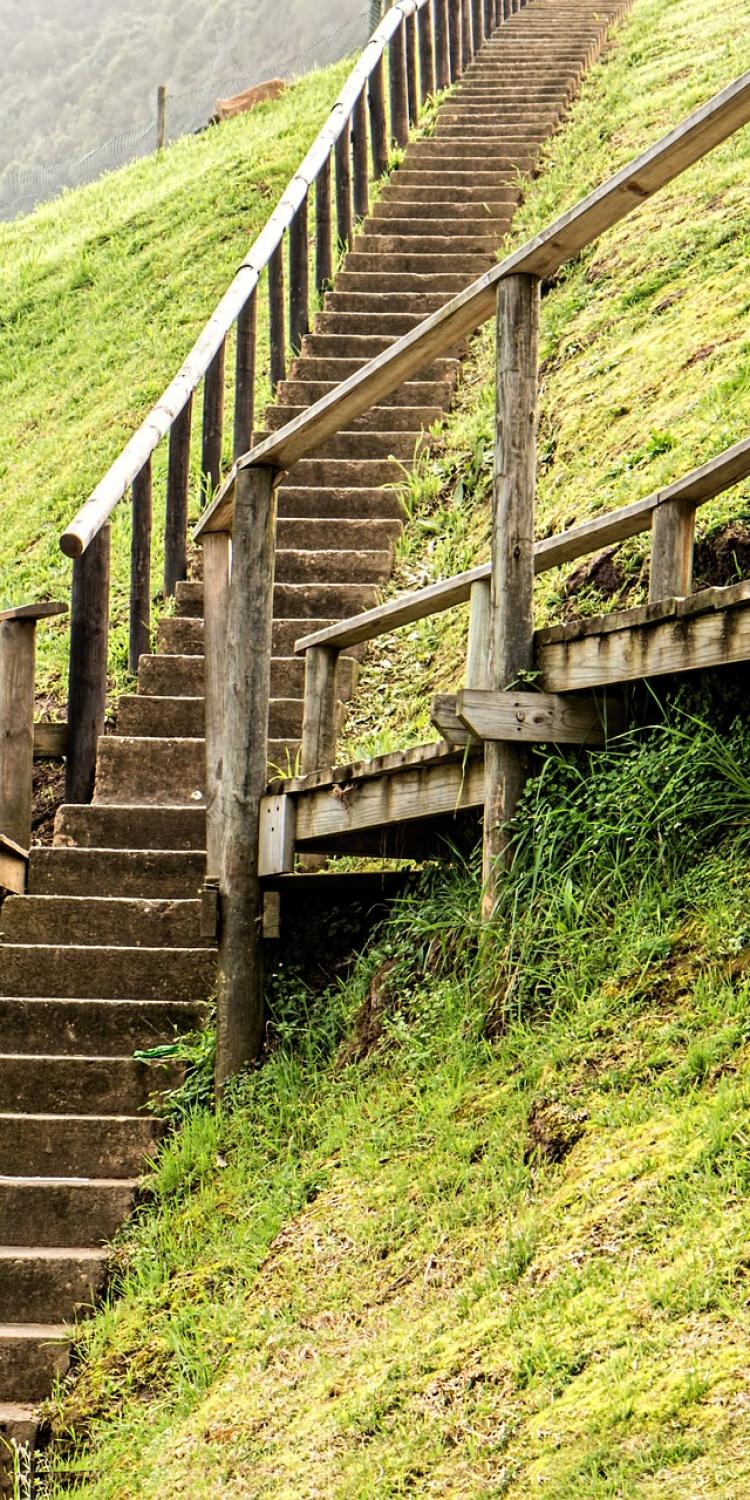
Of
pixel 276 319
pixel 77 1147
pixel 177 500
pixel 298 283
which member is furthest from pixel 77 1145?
pixel 298 283

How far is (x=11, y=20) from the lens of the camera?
98.8 m

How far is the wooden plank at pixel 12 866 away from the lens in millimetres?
7180

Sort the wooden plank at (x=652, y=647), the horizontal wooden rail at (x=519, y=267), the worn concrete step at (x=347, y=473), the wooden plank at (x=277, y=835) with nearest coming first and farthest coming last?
the wooden plank at (x=652, y=647), the horizontal wooden rail at (x=519, y=267), the wooden plank at (x=277, y=835), the worn concrete step at (x=347, y=473)

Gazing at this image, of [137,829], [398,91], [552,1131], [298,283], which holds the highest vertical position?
[398,91]

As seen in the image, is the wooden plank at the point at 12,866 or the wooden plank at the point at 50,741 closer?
the wooden plank at the point at 12,866

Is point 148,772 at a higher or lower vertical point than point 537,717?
lower

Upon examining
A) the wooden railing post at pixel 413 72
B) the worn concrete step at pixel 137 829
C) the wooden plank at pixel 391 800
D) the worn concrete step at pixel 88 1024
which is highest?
the wooden railing post at pixel 413 72

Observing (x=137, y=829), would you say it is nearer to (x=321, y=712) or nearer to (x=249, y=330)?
(x=321, y=712)

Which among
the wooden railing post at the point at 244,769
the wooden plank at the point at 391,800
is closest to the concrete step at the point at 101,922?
the wooden railing post at the point at 244,769

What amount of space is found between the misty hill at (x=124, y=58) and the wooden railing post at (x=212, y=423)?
2874 inches

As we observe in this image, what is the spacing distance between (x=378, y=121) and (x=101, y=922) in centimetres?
910

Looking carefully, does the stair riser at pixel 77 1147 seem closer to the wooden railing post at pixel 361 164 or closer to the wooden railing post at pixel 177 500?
the wooden railing post at pixel 177 500

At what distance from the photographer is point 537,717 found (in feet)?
16.3

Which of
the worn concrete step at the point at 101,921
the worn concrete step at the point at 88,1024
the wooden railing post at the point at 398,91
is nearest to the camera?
the worn concrete step at the point at 88,1024
